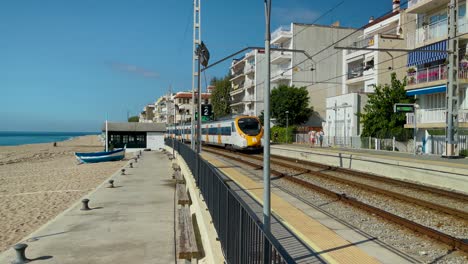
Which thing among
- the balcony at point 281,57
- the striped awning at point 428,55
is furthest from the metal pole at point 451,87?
the balcony at point 281,57

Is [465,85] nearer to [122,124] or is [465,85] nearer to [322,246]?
[322,246]

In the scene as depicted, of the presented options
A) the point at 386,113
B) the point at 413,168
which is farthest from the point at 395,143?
the point at 413,168

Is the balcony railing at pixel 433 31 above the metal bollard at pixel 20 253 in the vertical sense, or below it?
above

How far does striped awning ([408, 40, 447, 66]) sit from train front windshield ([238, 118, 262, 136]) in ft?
43.2

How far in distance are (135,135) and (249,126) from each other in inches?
1479

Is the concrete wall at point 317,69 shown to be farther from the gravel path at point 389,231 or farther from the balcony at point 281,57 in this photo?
the gravel path at point 389,231

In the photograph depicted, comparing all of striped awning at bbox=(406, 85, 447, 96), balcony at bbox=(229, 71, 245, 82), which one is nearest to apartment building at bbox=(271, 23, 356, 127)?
balcony at bbox=(229, 71, 245, 82)

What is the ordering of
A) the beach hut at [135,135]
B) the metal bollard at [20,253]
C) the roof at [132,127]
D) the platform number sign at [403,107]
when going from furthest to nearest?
the beach hut at [135,135], the roof at [132,127], the platform number sign at [403,107], the metal bollard at [20,253]

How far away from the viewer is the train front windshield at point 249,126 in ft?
104

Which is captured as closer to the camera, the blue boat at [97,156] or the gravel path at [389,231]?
the gravel path at [389,231]

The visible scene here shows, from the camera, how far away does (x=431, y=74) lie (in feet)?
97.4

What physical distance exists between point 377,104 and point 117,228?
28.7m

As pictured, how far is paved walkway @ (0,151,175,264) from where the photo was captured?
29.6 ft

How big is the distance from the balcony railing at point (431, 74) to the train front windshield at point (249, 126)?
12234 mm
